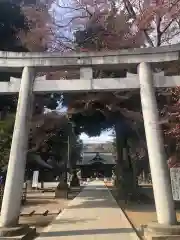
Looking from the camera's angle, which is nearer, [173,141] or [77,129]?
[173,141]

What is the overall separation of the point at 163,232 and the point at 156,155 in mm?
1882

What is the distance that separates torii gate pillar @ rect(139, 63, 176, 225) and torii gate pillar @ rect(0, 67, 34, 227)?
128 inches

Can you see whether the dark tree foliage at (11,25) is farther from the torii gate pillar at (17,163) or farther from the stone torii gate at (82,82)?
the torii gate pillar at (17,163)

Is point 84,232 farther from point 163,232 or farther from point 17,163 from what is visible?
point 17,163

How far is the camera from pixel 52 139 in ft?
80.3

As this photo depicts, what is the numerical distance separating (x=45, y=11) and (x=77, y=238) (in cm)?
1061

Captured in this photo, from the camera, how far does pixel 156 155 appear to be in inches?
324

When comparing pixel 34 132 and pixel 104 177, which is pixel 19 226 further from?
pixel 104 177

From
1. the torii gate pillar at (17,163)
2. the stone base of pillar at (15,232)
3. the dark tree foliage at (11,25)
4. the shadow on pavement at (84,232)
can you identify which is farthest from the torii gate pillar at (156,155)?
the dark tree foliage at (11,25)

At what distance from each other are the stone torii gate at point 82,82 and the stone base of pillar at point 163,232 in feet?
4.82

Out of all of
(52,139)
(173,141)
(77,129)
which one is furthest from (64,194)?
(173,141)

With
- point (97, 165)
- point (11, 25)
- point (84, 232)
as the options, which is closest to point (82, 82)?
point (84, 232)

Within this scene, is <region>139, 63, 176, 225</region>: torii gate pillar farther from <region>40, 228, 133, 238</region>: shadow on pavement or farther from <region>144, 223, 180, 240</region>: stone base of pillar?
<region>40, 228, 133, 238</region>: shadow on pavement

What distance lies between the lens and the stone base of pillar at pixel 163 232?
7.44 m
